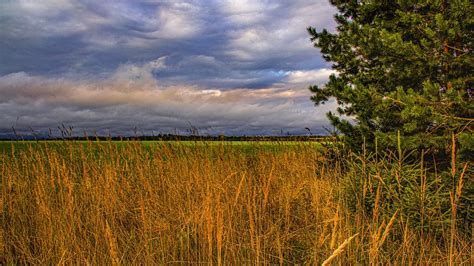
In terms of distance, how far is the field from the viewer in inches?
118

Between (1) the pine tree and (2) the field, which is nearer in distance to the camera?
(2) the field

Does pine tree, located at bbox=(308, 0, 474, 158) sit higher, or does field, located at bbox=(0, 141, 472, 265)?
pine tree, located at bbox=(308, 0, 474, 158)

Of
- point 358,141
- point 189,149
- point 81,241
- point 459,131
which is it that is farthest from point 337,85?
point 81,241

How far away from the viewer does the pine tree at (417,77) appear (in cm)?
445

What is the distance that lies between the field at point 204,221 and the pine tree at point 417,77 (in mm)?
971

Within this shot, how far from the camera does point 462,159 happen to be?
15.7 ft

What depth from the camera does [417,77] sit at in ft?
16.8

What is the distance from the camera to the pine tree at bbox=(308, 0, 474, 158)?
14.6ft

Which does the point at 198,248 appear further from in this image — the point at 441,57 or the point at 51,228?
the point at 441,57

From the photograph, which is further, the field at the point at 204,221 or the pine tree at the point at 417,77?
the pine tree at the point at 417,77

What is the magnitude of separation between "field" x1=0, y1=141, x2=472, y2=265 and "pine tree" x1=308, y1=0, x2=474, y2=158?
0.97 metres

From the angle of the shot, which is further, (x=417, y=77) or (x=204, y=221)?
(x=417, y=77)

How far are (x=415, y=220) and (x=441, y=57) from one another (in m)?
2.31

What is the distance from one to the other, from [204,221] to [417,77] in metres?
3.43
